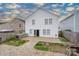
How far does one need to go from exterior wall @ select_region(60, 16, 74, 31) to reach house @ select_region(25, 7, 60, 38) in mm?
60

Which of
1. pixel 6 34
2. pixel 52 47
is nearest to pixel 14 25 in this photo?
pixel 6 34

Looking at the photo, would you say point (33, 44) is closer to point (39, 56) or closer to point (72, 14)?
point (39, 56)

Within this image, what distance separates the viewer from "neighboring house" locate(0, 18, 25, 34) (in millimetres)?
2160

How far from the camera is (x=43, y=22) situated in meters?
2.16

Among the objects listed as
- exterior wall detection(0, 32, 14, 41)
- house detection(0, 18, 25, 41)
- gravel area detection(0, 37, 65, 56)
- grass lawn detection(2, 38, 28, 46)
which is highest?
house detection(0, 18, 25, 41)

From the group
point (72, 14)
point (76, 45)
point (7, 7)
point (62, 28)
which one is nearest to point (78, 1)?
point (72, 14)

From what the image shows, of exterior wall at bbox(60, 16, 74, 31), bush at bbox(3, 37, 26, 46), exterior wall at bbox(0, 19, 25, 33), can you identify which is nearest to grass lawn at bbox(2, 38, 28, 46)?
bush at bbox(3, 37, 26, 46)

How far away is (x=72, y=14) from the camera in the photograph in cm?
215

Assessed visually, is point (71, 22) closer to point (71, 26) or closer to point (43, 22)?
point (71, 26)

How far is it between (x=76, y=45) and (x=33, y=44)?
0.46 metres

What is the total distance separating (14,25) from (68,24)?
1.91 feet

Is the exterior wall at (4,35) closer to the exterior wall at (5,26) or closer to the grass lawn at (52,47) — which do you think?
the exterior wall at (5,26)

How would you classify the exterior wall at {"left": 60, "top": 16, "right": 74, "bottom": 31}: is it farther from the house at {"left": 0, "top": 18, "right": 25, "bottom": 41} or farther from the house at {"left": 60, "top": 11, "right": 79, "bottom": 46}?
the house at {"left": 0, "top": 18, "right": 25, "bottom": 41}

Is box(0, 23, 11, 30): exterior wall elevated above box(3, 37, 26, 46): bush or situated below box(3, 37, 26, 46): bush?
above
